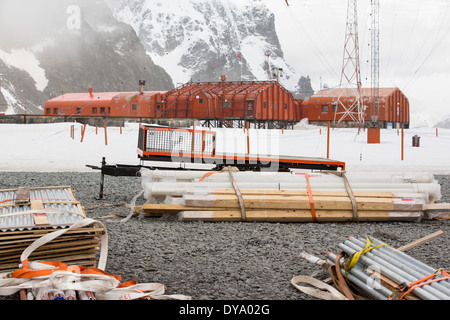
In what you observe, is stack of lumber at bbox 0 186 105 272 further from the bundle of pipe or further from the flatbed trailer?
the flatbed trailer

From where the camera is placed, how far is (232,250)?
6020 mm

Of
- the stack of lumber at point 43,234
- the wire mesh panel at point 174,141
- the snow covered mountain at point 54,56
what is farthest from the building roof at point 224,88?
the snow covered mountain at point 54,56

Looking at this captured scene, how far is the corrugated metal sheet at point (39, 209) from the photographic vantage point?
15.6 feet

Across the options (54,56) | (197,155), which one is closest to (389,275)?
(197,155)

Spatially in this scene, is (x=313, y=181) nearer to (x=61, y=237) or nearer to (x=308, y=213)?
(x=308, y=213)

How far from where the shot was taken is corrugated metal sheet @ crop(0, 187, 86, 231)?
4.74 meters

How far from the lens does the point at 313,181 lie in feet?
28.0

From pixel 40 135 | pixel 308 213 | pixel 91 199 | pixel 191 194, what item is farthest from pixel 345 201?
pixel 40 135

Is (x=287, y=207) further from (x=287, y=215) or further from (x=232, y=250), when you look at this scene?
(x=232, y=250)

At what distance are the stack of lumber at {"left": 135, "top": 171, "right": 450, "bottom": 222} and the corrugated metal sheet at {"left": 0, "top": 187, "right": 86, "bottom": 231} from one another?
1973 mm

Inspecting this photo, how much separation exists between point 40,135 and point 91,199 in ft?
63.5
